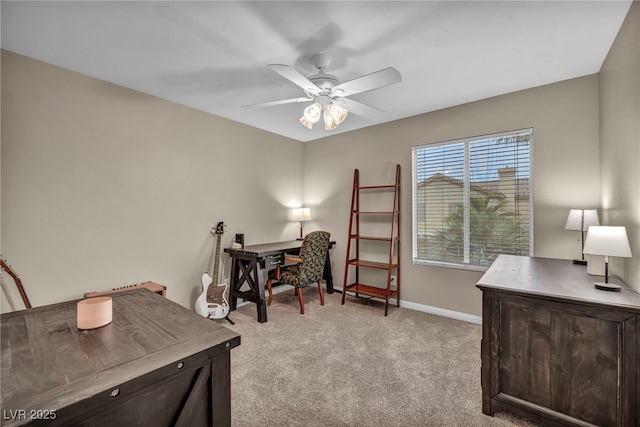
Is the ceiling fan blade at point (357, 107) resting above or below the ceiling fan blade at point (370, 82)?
above

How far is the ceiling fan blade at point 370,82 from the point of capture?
1748mm

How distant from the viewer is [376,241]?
393cm

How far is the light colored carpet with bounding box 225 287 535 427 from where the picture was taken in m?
1.71

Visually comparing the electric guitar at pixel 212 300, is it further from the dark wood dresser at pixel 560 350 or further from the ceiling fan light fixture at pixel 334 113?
the dark wood dresser at pixel 560 350

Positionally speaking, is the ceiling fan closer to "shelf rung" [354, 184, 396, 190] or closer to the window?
"shelf rung" [354, 184, 396, 190]

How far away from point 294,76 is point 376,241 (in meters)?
2.65

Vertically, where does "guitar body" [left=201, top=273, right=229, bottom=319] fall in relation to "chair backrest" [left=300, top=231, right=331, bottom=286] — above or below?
below

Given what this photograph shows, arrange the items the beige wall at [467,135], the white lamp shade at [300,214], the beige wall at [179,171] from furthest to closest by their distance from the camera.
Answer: the white lamp shade at [300,214] → the beige wall at [467,135] → the beige wall at [179,171]

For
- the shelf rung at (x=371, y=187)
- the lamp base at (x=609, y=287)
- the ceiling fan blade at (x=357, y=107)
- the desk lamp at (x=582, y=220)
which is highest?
the ceiling fan blade at (x=357, y=107)

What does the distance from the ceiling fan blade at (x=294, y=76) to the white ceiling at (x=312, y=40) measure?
11.0 inches

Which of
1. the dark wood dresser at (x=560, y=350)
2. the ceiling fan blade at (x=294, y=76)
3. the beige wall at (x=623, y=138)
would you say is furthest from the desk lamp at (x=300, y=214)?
the beige wall at (x=623, y=138)

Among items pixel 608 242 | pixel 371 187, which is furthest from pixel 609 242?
pixel 371 187

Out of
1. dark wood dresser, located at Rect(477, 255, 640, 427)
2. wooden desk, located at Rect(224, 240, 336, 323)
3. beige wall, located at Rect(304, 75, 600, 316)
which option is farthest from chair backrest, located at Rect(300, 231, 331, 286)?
dark wood dresser, located at Rect(477, 255, 640, 427)

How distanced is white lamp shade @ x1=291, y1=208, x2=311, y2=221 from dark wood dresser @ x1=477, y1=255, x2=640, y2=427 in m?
2.95
